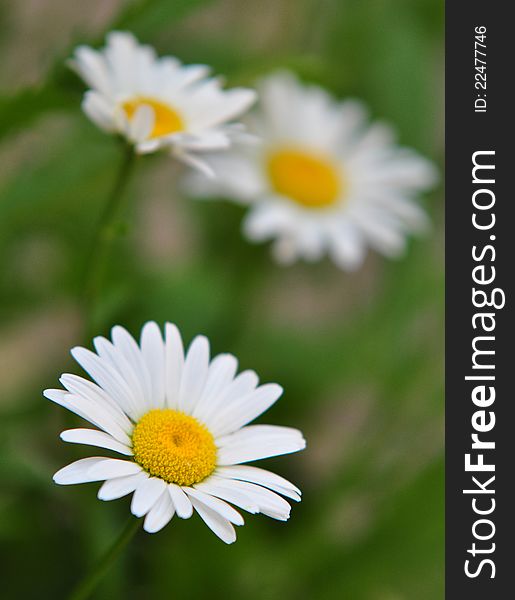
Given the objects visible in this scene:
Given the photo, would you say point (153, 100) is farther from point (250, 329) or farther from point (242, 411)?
point (250, 329)

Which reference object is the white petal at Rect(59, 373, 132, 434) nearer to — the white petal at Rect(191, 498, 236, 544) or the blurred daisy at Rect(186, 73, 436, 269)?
the white petal at Rect(191, 498, 236, 544)

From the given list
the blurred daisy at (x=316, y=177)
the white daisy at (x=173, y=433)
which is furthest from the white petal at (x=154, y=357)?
the blurred daisy at (x=316, y=177)

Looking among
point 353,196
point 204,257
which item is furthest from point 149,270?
point 353,196

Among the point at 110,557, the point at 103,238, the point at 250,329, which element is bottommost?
the point at 110,557

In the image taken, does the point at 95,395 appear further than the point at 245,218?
No

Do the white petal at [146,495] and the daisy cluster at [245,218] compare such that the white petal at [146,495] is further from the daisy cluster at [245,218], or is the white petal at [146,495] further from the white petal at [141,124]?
the white petal at [141,124]

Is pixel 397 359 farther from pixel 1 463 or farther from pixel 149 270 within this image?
pixel 1 463

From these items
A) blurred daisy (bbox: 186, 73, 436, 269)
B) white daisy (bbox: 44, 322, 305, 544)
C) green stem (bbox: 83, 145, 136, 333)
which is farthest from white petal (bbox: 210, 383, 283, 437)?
blurred daisy (bbox: 186, 73, 436, 269)

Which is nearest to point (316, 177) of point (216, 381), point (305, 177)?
point (305, 177)
